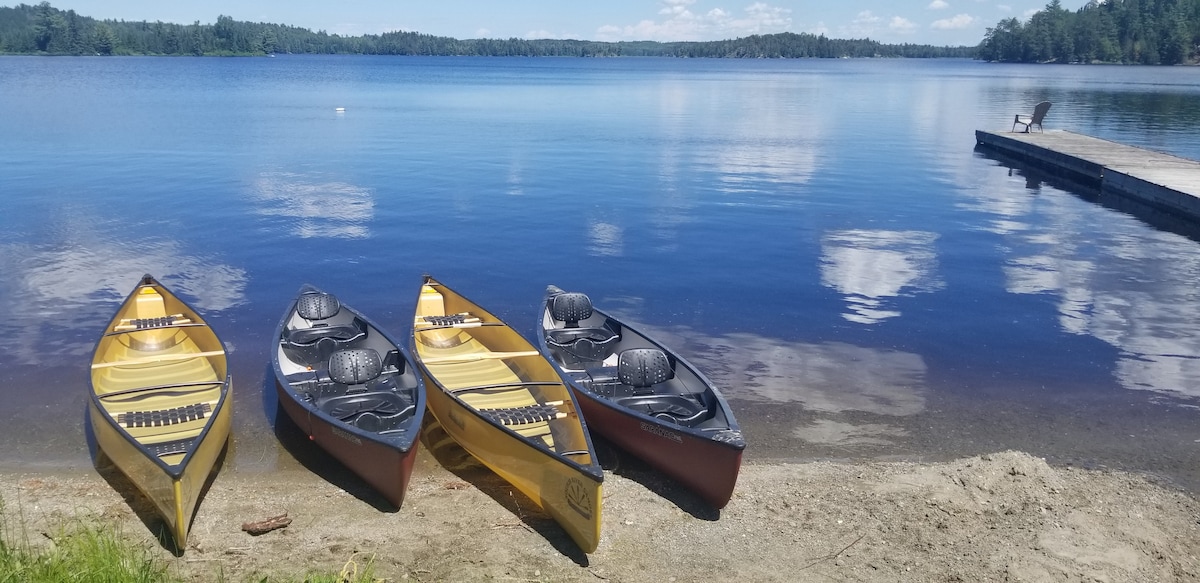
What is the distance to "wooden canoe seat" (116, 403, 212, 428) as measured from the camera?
11.2m

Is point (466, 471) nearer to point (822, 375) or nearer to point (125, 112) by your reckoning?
point (822, 375)

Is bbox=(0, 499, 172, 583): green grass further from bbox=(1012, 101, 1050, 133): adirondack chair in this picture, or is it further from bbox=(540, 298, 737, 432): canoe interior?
bbox=(1012, 101, 1050, 133): adirondack chair

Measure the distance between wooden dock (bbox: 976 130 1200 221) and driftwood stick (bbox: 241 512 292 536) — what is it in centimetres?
2845

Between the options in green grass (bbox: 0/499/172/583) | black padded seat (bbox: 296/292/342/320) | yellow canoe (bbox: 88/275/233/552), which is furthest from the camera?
black padded seat (bbox: 296/292/342/320)

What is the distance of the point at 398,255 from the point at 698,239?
27.1ft

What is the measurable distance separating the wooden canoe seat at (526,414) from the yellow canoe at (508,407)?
0.01 m

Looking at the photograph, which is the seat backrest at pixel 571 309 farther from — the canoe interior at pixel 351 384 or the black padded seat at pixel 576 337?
the canoe interior at pixel 351 384

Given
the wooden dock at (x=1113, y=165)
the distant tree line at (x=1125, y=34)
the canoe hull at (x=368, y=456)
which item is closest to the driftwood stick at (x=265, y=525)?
the canoe hull at (x=368, y=456)

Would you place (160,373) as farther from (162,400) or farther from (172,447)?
(172,447)

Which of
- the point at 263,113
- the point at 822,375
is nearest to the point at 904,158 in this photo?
the point at 822,375

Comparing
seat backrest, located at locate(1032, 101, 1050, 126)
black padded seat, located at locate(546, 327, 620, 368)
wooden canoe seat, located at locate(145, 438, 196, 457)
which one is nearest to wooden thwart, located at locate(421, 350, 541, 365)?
black padded seat, located at locate(546, 327, 620, 368)

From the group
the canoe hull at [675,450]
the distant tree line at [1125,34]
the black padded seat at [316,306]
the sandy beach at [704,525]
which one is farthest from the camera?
the distant tree line at [1125,34]

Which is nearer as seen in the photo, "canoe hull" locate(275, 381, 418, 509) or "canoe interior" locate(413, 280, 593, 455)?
"canoe hull" locate(275, 381, 418, 509)

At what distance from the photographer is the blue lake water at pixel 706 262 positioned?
1391cm
